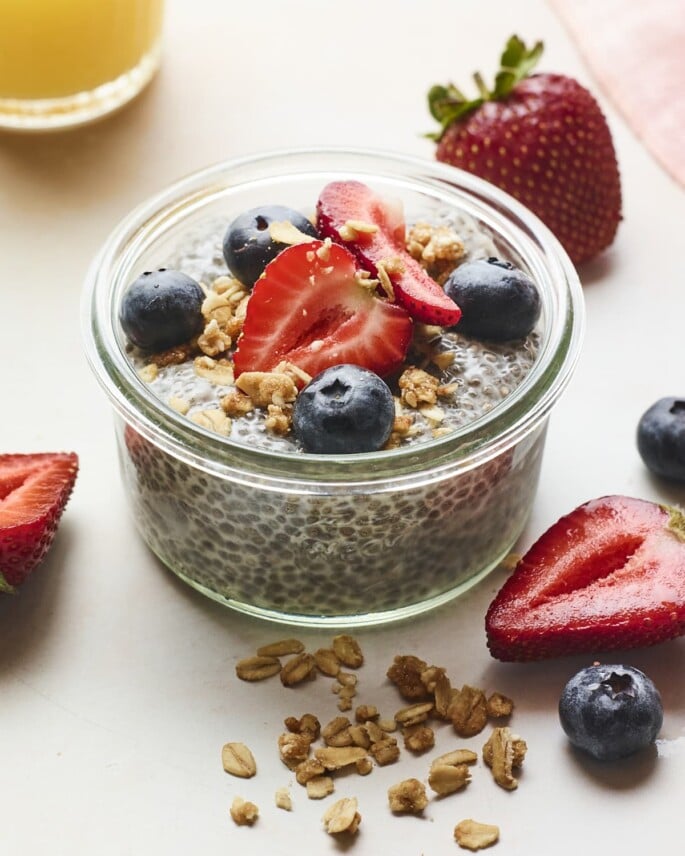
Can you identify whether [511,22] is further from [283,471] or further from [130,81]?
[283,471]

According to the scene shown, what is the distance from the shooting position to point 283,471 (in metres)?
1.56

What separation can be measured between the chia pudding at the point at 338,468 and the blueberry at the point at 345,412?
1.4 inches

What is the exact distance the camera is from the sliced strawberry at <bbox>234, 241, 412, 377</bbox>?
1.69 m

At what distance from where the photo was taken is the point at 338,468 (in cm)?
154

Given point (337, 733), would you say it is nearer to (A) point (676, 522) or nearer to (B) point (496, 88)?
(A) point (676, 522)

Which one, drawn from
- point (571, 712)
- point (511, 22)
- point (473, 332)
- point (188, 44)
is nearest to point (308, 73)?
point (188, 44)

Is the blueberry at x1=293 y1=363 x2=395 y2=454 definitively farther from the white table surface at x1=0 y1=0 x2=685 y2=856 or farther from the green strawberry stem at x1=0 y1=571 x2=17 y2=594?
the green strawberry stem at x1=0 y1=571 x2=17 y2=594

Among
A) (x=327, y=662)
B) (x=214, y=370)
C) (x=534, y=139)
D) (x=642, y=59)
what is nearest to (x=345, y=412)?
(x=214, y=370)

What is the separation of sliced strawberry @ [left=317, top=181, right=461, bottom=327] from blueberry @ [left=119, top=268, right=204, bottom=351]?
223 mm

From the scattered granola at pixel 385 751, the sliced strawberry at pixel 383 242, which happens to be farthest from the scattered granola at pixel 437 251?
the scattered granola at pixel 385 751

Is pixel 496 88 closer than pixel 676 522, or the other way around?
pixel 676 522

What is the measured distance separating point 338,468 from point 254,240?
419 mm

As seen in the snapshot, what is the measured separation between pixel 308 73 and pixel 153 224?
1012 mm

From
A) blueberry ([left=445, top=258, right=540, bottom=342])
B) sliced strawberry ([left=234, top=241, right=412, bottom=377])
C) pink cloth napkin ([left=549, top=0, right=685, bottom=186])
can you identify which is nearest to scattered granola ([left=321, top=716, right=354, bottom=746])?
sliced strawberry ([left=234, top=241, right=412, bottom=377])
